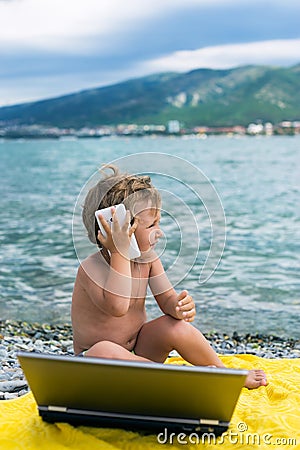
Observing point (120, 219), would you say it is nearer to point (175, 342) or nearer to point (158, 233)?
point (158, 233)

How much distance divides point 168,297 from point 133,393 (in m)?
0.84

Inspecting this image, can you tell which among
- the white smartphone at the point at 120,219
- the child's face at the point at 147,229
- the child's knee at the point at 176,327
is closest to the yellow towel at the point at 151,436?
the child's knee at the point at 176,327

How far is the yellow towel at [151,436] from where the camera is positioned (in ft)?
9.63

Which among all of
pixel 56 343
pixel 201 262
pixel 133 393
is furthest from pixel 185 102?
pixel 133 393

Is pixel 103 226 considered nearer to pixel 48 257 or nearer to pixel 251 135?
pixel 48 257

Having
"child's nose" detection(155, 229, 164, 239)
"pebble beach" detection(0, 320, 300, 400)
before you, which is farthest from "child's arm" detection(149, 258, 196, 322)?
"pebble beach" detection(0, 320, 300, 400)

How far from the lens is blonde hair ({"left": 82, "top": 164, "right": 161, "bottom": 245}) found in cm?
337

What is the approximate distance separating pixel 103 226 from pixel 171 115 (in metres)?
79.5

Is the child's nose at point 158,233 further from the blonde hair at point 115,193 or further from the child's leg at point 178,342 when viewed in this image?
the child's leg at point 178,342

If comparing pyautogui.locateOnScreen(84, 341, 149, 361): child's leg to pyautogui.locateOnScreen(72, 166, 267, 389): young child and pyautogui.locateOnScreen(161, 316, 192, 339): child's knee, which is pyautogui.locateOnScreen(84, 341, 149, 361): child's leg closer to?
pyautogui.locateOnScreen(72, 166, 267, 389): young child

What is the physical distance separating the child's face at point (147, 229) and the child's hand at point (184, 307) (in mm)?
310

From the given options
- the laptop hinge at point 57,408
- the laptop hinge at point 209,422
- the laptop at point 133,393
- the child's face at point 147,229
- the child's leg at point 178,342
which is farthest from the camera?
the child's leg at point 178,342

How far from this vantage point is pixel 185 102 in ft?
283

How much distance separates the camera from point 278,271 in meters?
9.95
